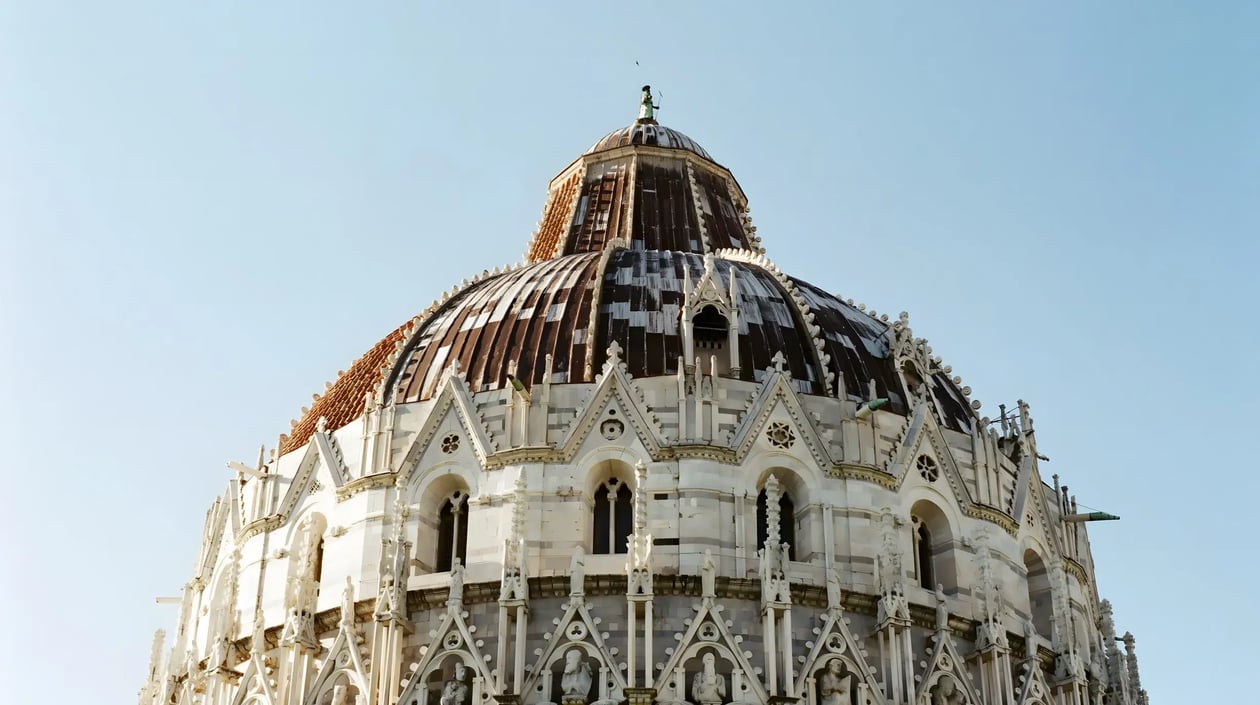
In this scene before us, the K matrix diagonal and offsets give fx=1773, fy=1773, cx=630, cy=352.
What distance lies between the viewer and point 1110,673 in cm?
4431

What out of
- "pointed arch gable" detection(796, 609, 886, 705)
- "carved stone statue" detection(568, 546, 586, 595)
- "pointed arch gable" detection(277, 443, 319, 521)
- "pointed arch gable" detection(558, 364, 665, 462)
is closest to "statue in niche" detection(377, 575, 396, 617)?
"carved stone statue" detection(568, 546, 586, 595)

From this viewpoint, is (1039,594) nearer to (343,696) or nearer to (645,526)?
(645,526)

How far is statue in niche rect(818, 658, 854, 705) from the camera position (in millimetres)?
36938

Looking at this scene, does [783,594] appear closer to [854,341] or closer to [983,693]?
[983,693]

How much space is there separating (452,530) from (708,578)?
655 centimetres

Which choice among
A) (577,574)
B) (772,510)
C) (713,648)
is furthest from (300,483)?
(713,648)

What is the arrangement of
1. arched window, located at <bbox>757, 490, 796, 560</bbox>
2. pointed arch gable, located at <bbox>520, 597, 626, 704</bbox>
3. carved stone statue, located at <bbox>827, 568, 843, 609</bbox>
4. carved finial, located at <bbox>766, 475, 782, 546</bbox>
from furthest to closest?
1. arched window, located at <bbox>757, 490, 796, 560</bbox>
2. carved finial, located at <bbox>766, 475, 782, 546</bbox>
3. carved stone statue, located at <bbox>827, 568, 843, 609</bbox>
4. pointed arch gable, located at <bbox>520, 597, 626, 704</bbox>

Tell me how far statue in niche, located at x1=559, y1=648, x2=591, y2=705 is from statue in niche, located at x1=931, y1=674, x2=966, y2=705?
7605 millimetres

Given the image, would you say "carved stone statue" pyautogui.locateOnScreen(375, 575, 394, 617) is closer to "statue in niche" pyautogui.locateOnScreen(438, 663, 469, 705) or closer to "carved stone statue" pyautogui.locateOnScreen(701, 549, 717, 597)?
"statue in niche" pyautogui.locateOnScreen(438, 663, 469, 705)

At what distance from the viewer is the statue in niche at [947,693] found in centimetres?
3816

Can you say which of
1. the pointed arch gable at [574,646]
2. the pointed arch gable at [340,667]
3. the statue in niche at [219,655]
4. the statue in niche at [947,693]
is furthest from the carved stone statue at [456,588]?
the statue in niche at [947,693]

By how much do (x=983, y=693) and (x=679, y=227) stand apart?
18276 mm

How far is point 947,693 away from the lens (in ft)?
125

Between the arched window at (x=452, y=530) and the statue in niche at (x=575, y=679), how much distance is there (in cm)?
426
